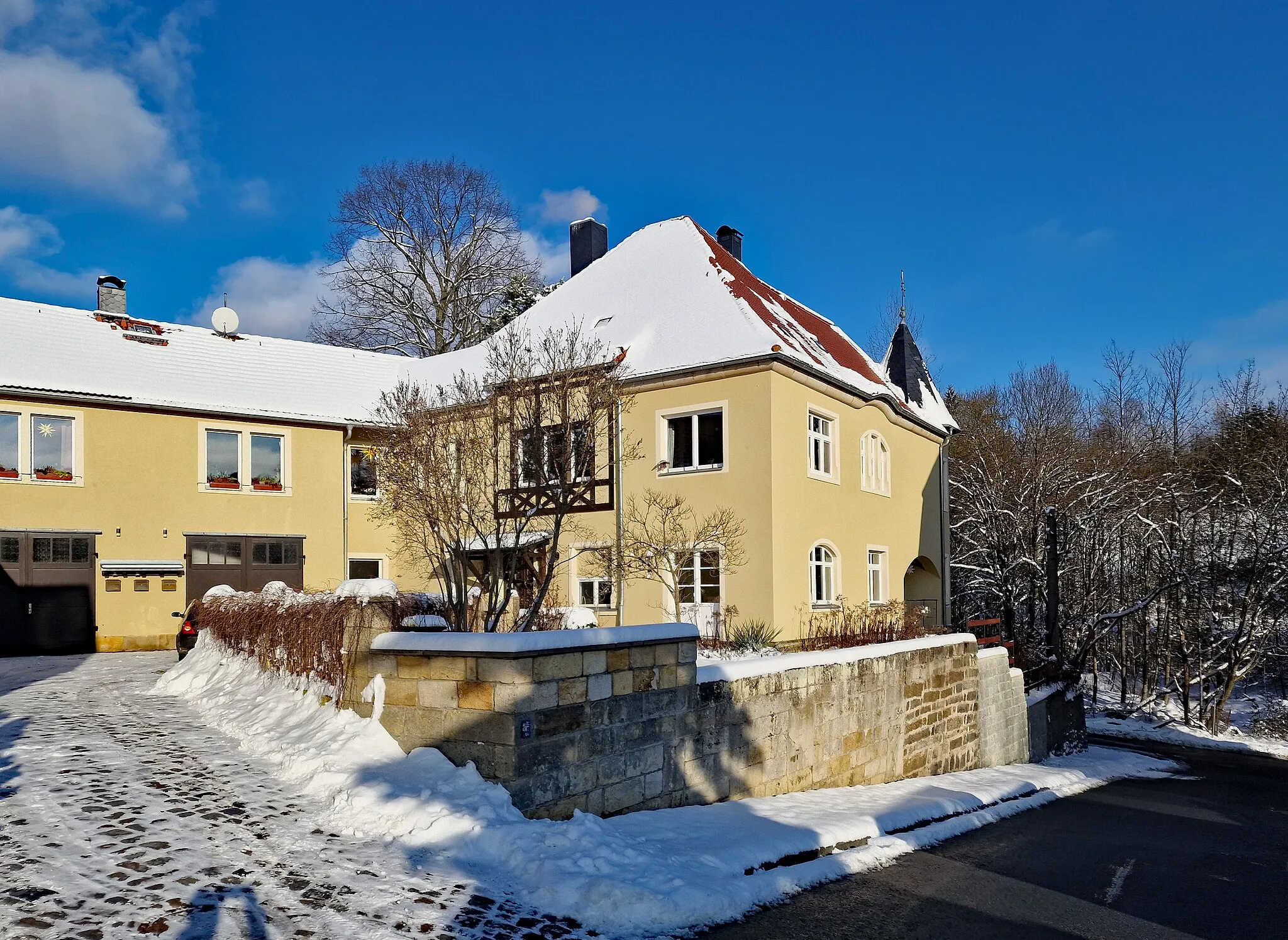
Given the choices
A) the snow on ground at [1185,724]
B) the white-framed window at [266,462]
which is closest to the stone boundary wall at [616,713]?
the white-framed window at [266,462]

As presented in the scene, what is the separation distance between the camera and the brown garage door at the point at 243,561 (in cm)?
2089

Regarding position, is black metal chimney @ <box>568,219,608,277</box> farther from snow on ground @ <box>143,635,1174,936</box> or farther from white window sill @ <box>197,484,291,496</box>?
snow on ground @ <box>143,635,1174,936</box>

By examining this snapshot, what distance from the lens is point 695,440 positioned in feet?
58.5

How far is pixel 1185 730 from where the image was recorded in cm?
2598

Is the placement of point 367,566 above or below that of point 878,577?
above

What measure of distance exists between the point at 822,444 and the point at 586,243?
9971 millimetres

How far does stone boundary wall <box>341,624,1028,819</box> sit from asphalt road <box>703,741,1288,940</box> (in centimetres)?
164

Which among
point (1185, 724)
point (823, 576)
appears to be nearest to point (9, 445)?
point (823, 576)

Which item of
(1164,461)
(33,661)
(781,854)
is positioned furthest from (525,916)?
(1164,461)

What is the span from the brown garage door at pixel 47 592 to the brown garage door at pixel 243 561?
2.08 m

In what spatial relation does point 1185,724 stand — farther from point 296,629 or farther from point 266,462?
point 296,629

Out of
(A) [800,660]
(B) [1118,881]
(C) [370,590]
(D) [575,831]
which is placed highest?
(C) [370,590]

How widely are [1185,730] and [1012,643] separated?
35.0 feet

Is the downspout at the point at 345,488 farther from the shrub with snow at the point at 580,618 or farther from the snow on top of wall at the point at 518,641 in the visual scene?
the snow on top of wall at the point at 518,641
